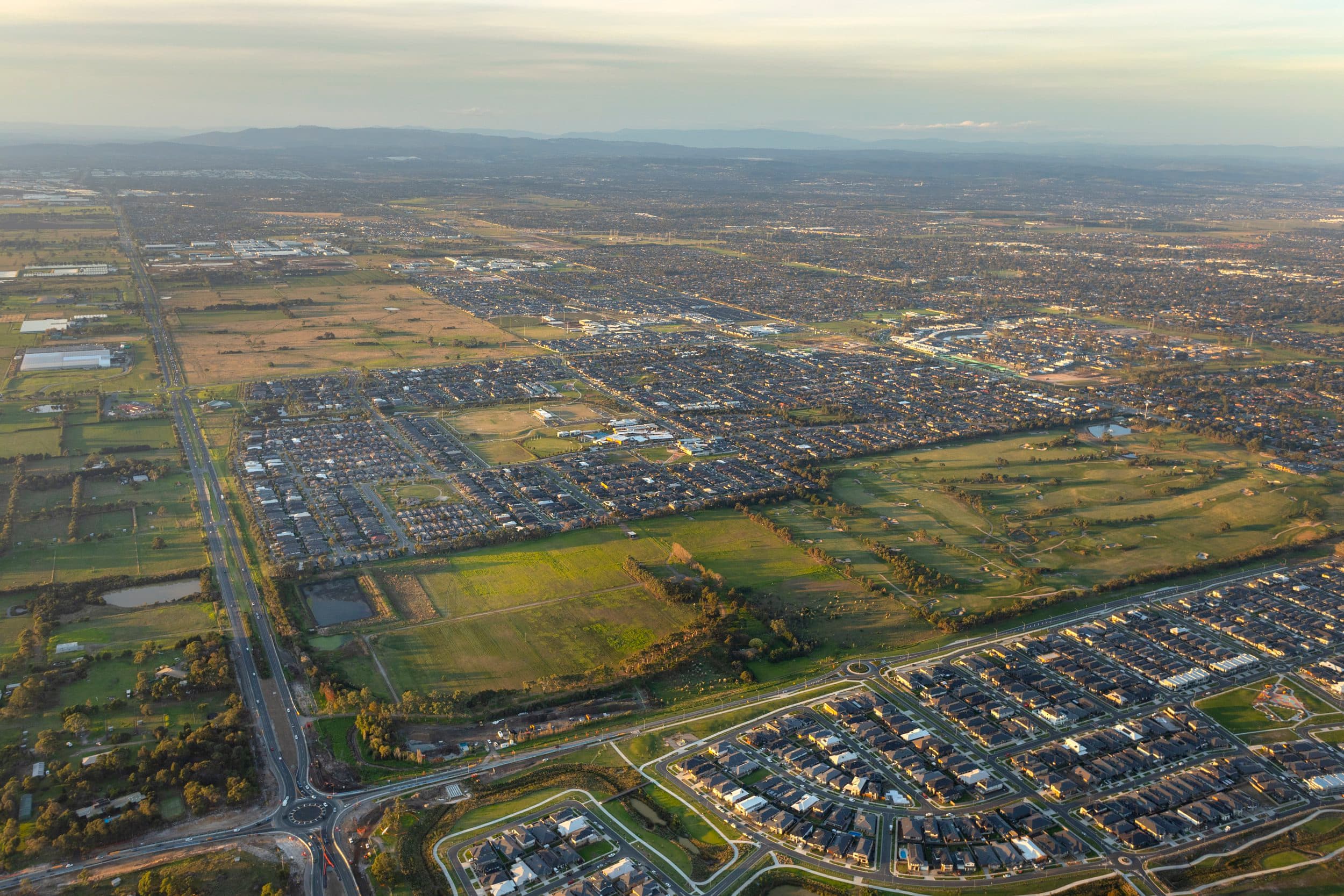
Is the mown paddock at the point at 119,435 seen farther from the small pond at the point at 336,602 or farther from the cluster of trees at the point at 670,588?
the cluster of trees at the point at 670,588

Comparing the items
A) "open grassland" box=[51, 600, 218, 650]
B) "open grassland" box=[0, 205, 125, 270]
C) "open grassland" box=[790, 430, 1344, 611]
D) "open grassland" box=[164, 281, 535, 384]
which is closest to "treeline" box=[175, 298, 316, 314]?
"open grassland" box=[164, 281, 535, 384]

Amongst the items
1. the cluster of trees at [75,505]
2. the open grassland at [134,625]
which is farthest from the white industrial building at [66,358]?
the open grassland at [134,625]

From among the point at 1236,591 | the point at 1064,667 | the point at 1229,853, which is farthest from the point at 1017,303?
the point at 1229,853

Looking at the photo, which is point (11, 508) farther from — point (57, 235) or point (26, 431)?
point (57, 235)

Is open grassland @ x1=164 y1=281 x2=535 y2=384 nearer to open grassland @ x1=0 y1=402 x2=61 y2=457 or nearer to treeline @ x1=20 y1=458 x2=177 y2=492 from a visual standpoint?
open grassland @ x1=0 y1=402 x2=61 y2=457

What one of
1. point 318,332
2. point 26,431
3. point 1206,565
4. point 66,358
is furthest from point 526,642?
point 318,332

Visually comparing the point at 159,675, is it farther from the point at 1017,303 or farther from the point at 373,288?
the point at 1017,303
